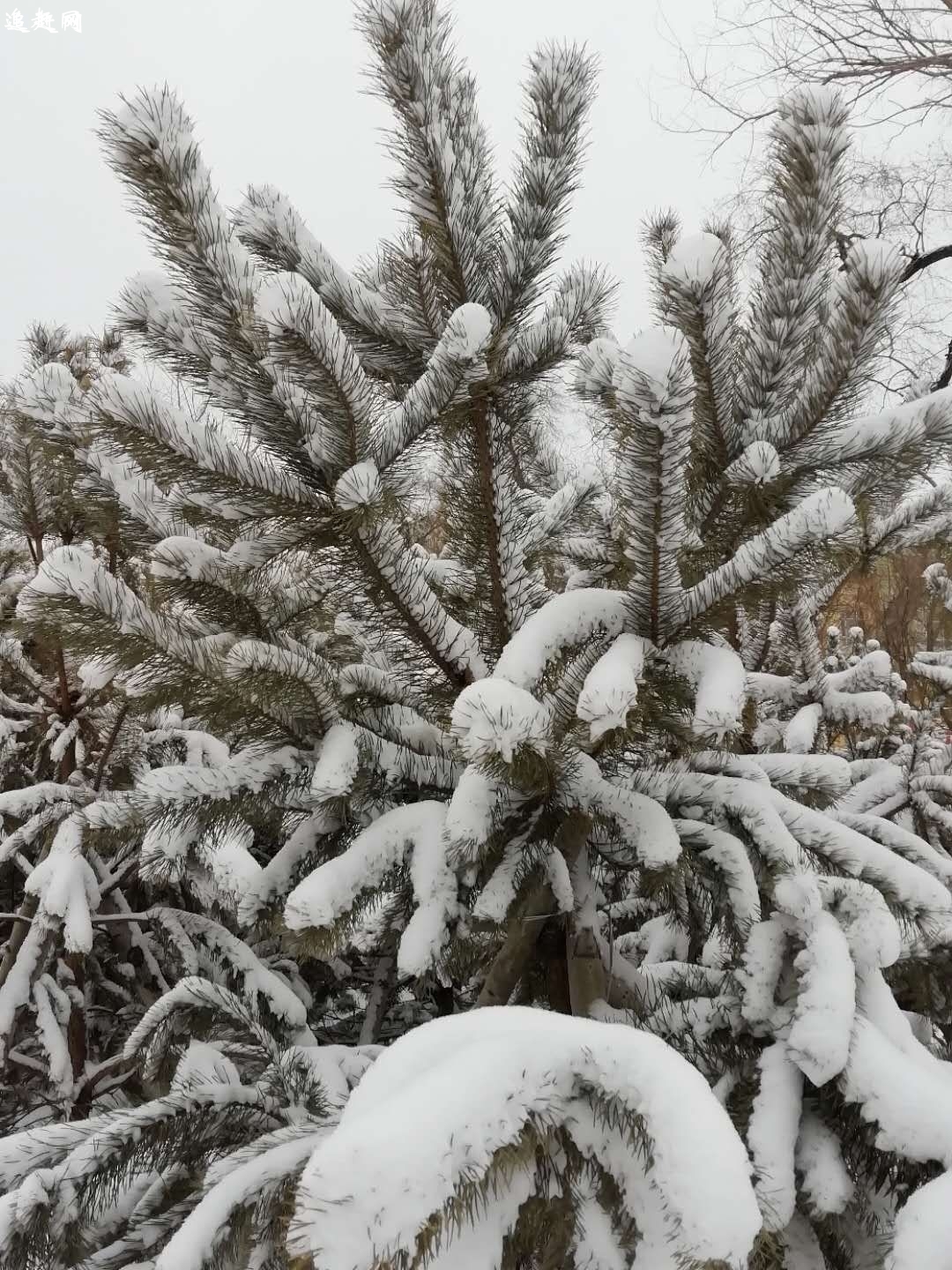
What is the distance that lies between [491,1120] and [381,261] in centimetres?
148

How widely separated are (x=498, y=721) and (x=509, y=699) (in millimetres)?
33

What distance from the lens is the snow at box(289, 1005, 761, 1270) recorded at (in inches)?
21.9

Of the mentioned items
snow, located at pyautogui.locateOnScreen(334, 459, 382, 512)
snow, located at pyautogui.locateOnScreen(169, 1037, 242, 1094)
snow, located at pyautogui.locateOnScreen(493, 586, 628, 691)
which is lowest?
snow, located at pyautogui.locateOnScreen(169, 1037, 242, 1094)

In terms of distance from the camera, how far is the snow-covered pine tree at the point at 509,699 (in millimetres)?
786

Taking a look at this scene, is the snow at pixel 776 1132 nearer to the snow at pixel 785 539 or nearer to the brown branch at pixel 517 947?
the brown branch at pixel 517 947

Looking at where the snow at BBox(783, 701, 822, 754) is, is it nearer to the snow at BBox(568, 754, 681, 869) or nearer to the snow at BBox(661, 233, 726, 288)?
the snow at BBox(568, 754, 681, 869)

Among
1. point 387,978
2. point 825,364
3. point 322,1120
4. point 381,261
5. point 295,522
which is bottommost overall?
point 387,978

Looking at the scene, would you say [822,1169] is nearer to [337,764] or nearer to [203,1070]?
[337,764]

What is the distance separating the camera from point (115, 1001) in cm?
336

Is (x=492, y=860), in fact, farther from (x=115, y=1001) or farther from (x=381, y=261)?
(x=115, y=1001)

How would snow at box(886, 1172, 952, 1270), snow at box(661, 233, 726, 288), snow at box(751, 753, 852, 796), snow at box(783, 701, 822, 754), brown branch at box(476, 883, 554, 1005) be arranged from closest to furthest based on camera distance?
snow at box(886, 1172, 952, 1270)
snow at box(661, 233, 726, 288)
brown branch at box(476, 883, 554, 1005)
snow at box(751, 753, 852, 796)
snow at box(783, 701, 822, 754)

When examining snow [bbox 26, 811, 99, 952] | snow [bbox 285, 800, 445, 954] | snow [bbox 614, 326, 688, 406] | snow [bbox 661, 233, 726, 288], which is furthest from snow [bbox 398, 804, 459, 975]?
snow [bbox 26, 811, 99, 952]

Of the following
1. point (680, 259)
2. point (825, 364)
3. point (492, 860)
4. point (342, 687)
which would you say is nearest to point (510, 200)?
point (680, 259)

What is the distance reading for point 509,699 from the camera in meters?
0.81
